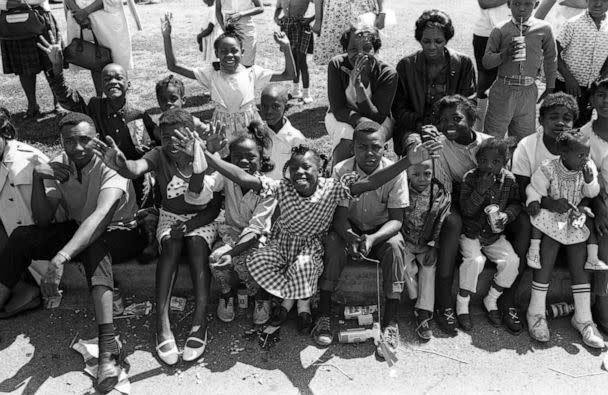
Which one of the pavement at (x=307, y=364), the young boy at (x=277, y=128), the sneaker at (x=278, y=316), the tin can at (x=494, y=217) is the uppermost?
the young boy at (x=277, y=128)

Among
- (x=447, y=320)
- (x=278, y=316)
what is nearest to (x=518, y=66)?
(x=447, y=320)

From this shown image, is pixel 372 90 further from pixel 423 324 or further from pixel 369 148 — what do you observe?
pixel 423 324

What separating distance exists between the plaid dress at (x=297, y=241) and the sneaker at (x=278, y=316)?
0.22m

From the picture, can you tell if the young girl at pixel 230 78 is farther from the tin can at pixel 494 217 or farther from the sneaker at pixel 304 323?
the tin can at pixel 494 217

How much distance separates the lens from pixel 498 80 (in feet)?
15.5

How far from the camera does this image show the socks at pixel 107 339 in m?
3.39

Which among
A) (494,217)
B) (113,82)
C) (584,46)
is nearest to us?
→ (494,217)

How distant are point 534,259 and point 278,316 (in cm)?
162

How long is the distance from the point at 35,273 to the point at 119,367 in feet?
3.37

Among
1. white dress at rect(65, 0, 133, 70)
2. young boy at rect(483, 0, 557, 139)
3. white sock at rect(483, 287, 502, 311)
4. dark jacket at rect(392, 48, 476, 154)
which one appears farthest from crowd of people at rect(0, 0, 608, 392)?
white dress at rect(65, 0, 133, 70)

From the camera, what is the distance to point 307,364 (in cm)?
344

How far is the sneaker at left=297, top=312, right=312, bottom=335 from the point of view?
12.0 ft

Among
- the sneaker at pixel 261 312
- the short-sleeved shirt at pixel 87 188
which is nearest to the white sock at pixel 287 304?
the sneaker at pixel 261 312

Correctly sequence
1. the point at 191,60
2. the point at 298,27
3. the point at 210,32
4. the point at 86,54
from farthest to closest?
1. the point at 191,60
2. the point at 298,27
3. the point at 210,32
4. the point at 86,54
